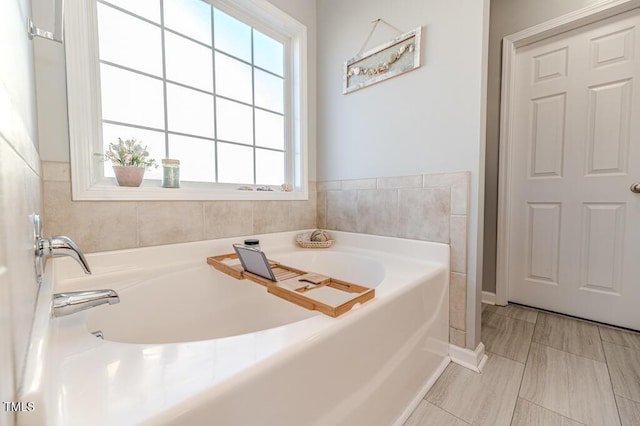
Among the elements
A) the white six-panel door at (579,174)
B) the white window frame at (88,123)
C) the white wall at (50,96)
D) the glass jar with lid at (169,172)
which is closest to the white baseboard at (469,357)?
the white six-panel door at (579,174)

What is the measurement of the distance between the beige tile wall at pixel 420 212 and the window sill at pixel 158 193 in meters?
0.53

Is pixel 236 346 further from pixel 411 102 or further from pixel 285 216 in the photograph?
pixel 411 102

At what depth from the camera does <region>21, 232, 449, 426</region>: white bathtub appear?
1.46 feet

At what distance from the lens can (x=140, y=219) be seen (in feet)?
4.07

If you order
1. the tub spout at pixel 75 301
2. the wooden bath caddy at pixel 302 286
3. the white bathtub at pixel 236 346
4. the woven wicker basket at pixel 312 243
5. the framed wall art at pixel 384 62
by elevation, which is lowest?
the white bathtub at pixel 236 346

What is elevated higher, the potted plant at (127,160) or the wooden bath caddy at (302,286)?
the potted plant at (127,160)

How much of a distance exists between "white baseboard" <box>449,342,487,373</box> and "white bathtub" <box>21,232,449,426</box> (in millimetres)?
53

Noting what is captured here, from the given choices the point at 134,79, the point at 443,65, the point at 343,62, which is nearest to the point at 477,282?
the point at 443,65

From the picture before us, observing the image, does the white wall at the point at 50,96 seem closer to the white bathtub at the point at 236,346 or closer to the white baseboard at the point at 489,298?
the white bathtub at the point at 236,346

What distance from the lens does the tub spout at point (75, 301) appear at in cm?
67

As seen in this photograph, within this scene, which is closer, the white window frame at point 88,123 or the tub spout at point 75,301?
the tub spout at point 75,301

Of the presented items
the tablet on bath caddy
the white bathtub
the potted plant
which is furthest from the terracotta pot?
the tablet on bath caddy

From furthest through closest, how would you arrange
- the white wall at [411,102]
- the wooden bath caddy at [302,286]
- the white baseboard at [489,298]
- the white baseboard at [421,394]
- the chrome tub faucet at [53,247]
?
the white baseboard at [489,298] → the white wall at [411,102] → the white baseboard at [421,394] → the wooden bath caddy at [302,286] → the chrome tub faucet at [53,247]

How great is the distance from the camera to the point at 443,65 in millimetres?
1382
